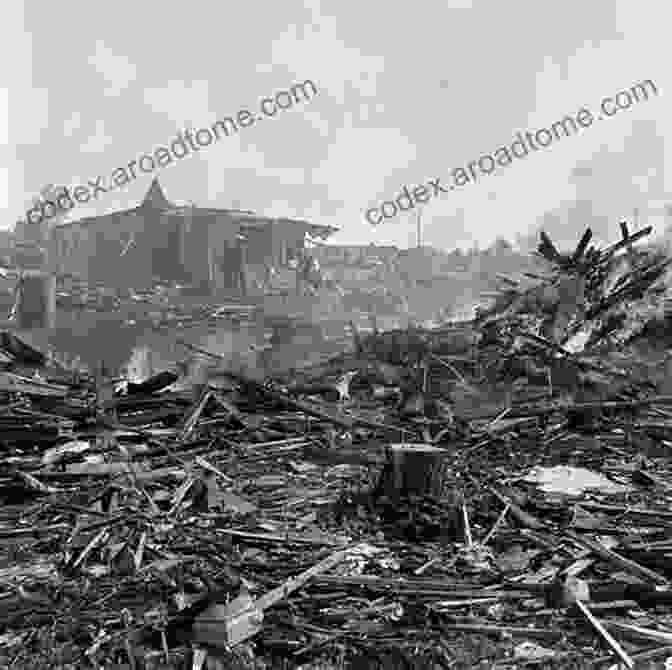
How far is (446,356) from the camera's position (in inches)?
466

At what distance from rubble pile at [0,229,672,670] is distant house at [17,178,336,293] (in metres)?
16.0

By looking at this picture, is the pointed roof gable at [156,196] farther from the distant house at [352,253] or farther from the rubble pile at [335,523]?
the rubble pile at [335,523]

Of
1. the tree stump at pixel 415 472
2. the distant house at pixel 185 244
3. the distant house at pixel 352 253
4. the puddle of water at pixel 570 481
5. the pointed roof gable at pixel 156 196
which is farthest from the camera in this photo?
the distant house at pixel 352 253

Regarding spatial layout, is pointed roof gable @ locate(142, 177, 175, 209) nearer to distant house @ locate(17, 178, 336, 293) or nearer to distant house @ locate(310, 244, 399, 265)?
distant house @ locate(17, 178, 336, 293)

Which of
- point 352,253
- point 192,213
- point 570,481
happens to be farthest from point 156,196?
point 570,481

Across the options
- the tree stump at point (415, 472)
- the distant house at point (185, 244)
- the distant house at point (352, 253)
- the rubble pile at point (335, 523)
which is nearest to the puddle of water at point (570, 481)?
the rubble pile at point (335, 523)

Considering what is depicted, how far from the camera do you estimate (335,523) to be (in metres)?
5.00

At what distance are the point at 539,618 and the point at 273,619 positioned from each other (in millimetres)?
1426

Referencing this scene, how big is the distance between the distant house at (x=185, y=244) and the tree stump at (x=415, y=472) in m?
20.9

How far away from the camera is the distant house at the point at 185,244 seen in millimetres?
25844

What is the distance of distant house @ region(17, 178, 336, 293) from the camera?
84.8 feet

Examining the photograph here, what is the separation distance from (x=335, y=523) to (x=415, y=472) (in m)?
0.74

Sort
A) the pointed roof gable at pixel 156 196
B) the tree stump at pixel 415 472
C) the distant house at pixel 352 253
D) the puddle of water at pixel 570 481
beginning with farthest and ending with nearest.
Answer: the distant house at pixel 352 253
the pointed roof gable at pixel 156 196
the puddle of water at pixel 570 481
the tree stump at pixel 415 472

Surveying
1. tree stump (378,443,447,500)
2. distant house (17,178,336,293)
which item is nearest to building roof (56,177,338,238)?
distant house (17,178,336,293)
